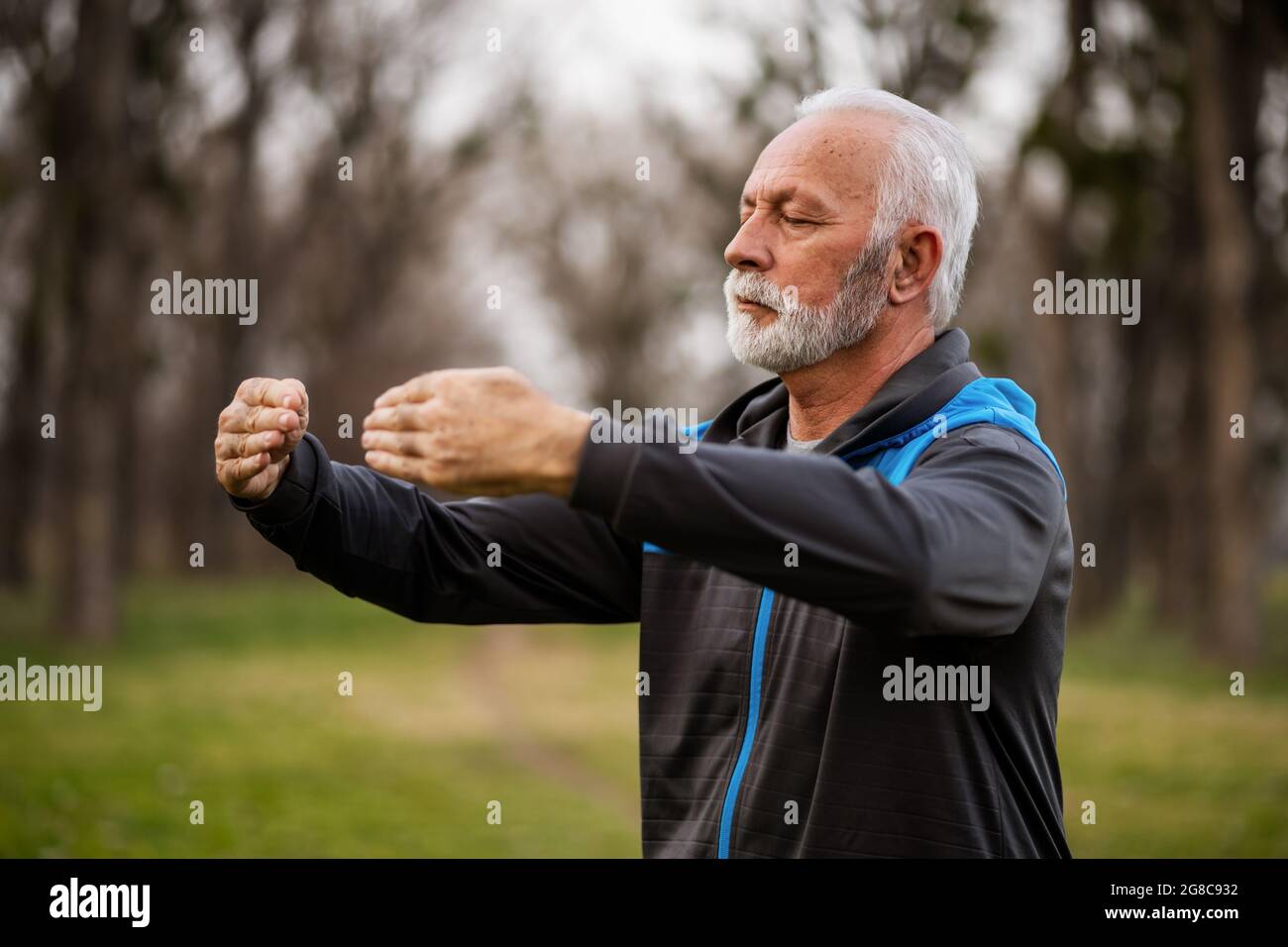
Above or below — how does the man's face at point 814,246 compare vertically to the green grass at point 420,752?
above

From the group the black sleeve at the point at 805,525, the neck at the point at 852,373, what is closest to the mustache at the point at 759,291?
the neck at the point at 852,373

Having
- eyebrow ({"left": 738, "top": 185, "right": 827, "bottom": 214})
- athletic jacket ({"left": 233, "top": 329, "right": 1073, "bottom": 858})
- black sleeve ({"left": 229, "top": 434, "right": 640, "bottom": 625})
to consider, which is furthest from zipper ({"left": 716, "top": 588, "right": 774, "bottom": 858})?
eyebrow ({"left": 738, "top": 185, "right": 827, "bottom": 214})

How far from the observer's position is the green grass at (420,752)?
931cm

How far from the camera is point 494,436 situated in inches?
85.4

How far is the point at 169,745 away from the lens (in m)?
12.4

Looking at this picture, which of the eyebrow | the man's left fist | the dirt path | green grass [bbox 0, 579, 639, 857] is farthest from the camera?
the dirt path

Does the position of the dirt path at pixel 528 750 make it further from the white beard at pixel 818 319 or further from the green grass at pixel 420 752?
the white beard at pixel 818 319

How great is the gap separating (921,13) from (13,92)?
14015 mm

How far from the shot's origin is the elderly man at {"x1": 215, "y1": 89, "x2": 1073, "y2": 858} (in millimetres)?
2197

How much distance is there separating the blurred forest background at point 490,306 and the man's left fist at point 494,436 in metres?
1.51

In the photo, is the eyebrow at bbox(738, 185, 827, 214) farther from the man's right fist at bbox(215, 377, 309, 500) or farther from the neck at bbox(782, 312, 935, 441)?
the man's right fist at bbox(215, 377, 309, 500)

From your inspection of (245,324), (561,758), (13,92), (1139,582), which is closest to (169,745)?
(561,758)

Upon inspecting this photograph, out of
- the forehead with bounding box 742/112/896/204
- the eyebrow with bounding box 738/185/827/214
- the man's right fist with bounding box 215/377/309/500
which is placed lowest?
the man's right fist with bounding box 215/377/309/500

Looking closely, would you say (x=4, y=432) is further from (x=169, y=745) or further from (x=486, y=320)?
(x=486, y=320)
